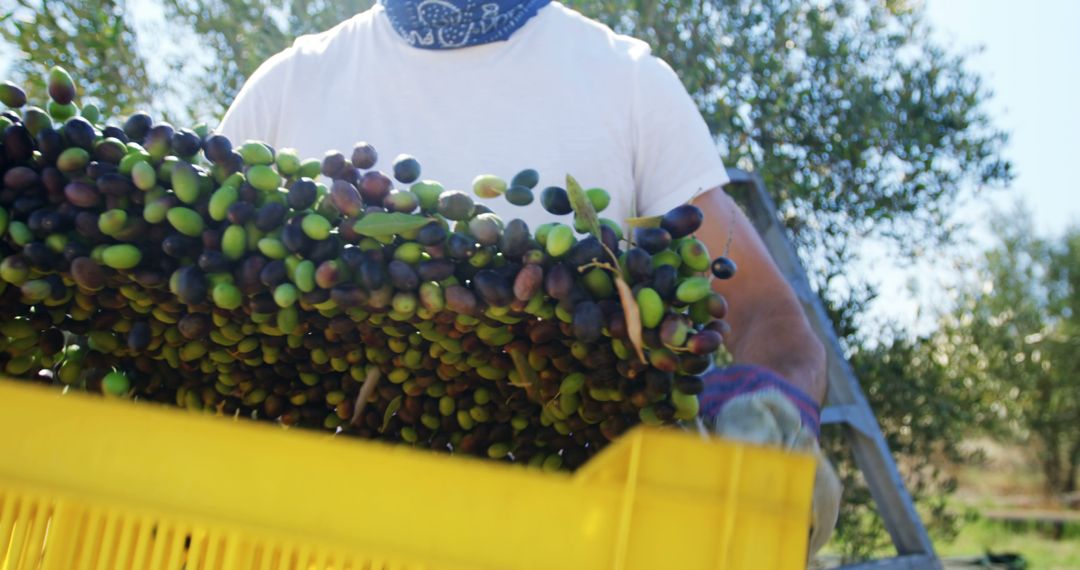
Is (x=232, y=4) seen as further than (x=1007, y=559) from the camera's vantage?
No

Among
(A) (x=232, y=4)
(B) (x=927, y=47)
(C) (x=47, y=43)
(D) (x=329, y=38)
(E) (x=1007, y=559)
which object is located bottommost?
(E) (x=1007, y=559)

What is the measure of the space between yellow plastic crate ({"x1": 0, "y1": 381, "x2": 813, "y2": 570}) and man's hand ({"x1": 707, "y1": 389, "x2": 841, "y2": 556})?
Answer: 0.23 m

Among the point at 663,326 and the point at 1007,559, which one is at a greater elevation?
the point at 663,326

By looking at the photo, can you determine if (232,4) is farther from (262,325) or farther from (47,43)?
(262,325)

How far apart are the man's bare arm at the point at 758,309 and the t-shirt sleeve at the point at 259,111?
91cm

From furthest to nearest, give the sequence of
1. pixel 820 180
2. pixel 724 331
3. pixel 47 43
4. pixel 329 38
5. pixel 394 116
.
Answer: pixel 820 180, pixel 47 43, pixel 329 38, pixel 394 116, pixel 724 331

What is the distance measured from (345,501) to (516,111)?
122 centimetres

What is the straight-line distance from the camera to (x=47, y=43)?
3.72m

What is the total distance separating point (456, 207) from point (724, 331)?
0.34m

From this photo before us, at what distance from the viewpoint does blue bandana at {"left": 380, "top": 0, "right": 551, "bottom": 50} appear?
1975 millimetres

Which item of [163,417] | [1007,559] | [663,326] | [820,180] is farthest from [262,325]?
[1007,559]

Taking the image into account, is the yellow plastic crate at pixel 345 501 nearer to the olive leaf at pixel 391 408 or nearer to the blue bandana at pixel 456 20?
the olive leaf at pixel 391 408

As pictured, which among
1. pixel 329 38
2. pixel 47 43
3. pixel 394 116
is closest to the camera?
pixel 394 116

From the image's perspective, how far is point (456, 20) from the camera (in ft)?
6.56
